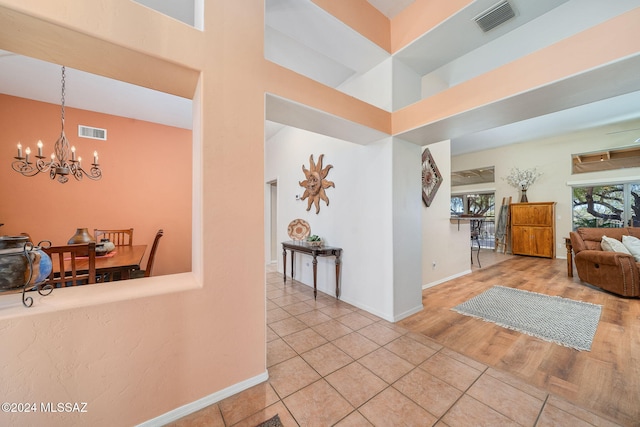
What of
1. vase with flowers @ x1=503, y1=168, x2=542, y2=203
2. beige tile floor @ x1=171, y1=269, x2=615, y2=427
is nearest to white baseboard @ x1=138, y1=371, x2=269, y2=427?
beige tile floor @ x1=171, y1=269, x2=615, y2=427

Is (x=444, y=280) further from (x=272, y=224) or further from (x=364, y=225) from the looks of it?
(x=272, y=224)

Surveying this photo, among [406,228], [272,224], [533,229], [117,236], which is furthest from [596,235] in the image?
[117,236]

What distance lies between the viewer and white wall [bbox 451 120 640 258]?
5344mm

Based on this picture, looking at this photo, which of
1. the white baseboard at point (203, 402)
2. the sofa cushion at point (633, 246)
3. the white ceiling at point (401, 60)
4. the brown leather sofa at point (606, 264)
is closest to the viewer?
the white baseboard at point (203, 402)

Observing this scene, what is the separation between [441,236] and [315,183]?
2.45 meters

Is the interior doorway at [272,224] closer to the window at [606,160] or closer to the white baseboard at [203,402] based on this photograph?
the white baseboard at [203,402]

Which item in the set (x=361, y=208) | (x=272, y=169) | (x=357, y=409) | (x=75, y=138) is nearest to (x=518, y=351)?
(x=357, y=409)

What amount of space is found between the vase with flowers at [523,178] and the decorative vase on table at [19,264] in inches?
367

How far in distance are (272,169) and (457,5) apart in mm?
4206

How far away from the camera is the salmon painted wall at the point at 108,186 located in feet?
11.4

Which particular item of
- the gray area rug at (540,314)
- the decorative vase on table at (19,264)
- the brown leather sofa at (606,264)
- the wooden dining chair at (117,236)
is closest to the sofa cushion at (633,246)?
the brown leather sofa at (606,264)

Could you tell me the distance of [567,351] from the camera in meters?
2.08

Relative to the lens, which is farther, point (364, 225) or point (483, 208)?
point (483, 208)

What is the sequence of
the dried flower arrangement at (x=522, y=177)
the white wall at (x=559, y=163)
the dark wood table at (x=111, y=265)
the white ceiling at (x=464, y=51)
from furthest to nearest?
the dried flower arrangement at (x=522, y=177) < the white wall at (x=559, y=163) < the dark wood table at (x=111, y=265) < the white ceiling at (x=464, y=51)
